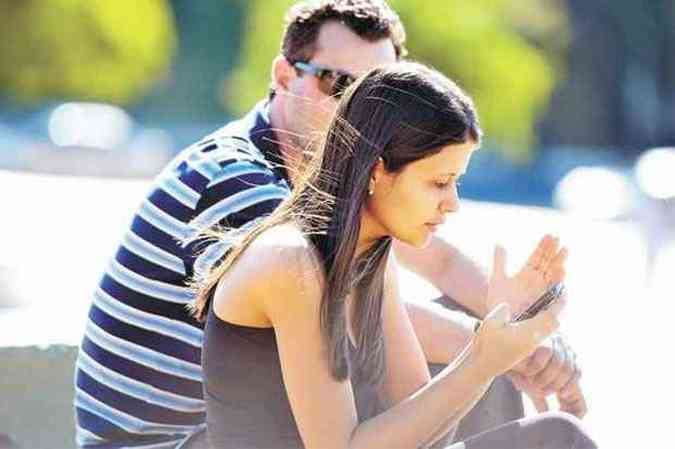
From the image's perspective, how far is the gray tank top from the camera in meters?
2.68

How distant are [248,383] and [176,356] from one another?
394 mm

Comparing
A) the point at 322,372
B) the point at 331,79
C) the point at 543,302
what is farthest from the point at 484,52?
the point at 322,372

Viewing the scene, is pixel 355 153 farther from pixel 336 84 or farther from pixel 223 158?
pixel 336 84

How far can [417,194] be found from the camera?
267 centimetres

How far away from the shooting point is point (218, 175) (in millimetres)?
3037

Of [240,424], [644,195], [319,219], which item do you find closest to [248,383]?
[240,424]

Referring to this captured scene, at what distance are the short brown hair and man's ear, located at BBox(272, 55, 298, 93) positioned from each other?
0.02 metres

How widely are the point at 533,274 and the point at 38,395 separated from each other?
120 centimetres

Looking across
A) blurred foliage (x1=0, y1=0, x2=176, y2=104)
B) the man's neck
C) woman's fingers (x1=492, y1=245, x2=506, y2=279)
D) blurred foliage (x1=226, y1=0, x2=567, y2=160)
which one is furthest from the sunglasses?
blurred foliage (x1=0, y1=0, x2=176, y2=104)

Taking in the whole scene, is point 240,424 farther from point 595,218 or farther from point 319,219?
point 595,218

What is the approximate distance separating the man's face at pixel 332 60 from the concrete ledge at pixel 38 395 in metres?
0.78

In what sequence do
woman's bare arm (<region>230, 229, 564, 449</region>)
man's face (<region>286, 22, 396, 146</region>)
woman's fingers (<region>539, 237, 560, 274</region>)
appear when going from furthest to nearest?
man's face (<region>286, 22, 396, 146</region>) < woman's fingers (<region>539, 237, 560, 274</region>) < woman's bare arm (<region>230, 229, 564, 449</region>)

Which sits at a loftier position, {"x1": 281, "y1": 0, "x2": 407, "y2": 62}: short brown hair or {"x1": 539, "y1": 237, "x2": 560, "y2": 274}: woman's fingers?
{"x1": 281, "y1": 0, "x2": 407, "y2": 62}: short brown hair

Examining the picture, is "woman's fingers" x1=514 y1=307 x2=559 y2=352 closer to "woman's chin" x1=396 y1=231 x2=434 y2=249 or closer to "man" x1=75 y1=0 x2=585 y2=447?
"woman's chin" x1=396 y1=231 x2=434 y2=249
